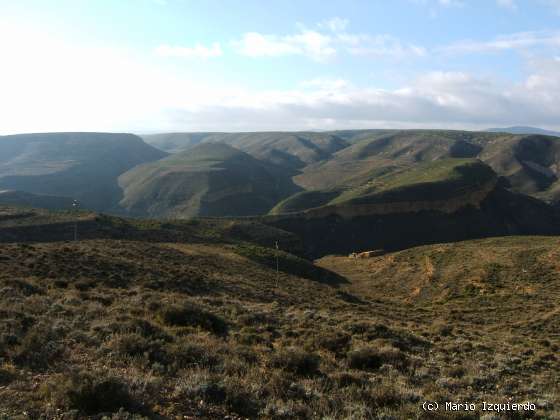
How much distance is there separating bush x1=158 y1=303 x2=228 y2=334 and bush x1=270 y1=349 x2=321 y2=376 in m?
3.50

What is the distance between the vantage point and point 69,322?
1082 centimetres

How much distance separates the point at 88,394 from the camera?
643cm

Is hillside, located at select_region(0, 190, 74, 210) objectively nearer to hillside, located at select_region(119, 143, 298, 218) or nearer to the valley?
hillside, located at select_region(119, 143, 298, 218)

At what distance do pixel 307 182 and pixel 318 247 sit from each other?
94.6 m

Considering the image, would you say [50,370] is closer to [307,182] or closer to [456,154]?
[307,182]

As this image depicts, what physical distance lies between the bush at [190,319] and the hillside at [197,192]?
3720 inches

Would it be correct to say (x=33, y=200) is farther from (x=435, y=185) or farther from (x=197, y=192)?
(x=435, y=185)

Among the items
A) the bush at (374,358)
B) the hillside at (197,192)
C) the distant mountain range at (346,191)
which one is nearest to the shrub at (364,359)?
the bush at (374,358)

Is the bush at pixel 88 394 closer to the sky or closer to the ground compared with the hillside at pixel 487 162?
closer to the ground

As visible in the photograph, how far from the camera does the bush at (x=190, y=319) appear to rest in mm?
12602

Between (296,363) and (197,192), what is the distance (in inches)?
4574

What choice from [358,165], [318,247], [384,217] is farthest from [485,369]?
[358,165]

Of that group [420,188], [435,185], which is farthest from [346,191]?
[435,185]

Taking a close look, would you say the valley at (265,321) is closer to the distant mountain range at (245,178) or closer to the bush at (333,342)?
the bush at (333,342)
